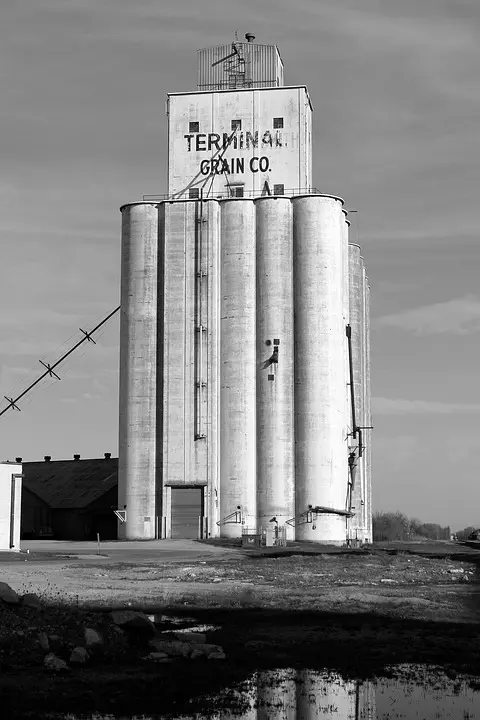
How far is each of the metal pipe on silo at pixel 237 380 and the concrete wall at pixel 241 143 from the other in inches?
315

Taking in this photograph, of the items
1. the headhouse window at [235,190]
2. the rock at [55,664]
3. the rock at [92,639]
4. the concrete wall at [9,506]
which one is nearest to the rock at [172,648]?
the rock at [92,639]

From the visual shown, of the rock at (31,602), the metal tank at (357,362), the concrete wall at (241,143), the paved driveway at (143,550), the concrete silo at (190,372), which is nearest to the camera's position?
the rock at (31,602)

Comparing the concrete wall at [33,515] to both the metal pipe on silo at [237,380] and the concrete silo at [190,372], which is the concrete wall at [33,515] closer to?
the concrete silo at [190,372]

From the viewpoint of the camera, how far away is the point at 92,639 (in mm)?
19422

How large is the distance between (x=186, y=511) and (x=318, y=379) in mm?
13868

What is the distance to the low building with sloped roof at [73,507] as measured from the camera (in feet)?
303

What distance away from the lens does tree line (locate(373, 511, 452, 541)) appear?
13300 centimetres

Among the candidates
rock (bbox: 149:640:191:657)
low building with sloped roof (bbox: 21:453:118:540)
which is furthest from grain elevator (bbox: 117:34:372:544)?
rock (bbox: 149:640:191:657)

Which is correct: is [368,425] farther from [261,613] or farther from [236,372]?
[261,613]

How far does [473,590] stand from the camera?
37.2 m

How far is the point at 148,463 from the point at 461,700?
2494 inches

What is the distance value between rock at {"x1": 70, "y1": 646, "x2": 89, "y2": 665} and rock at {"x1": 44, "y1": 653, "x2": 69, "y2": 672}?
0.26m

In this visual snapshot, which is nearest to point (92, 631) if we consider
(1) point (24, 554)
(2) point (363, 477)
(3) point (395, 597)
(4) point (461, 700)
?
(4) point (461, 700)

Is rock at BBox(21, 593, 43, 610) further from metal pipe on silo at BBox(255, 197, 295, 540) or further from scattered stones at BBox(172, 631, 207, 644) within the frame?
metal pipe on silo at BBox(255, 197, 295, 540)
